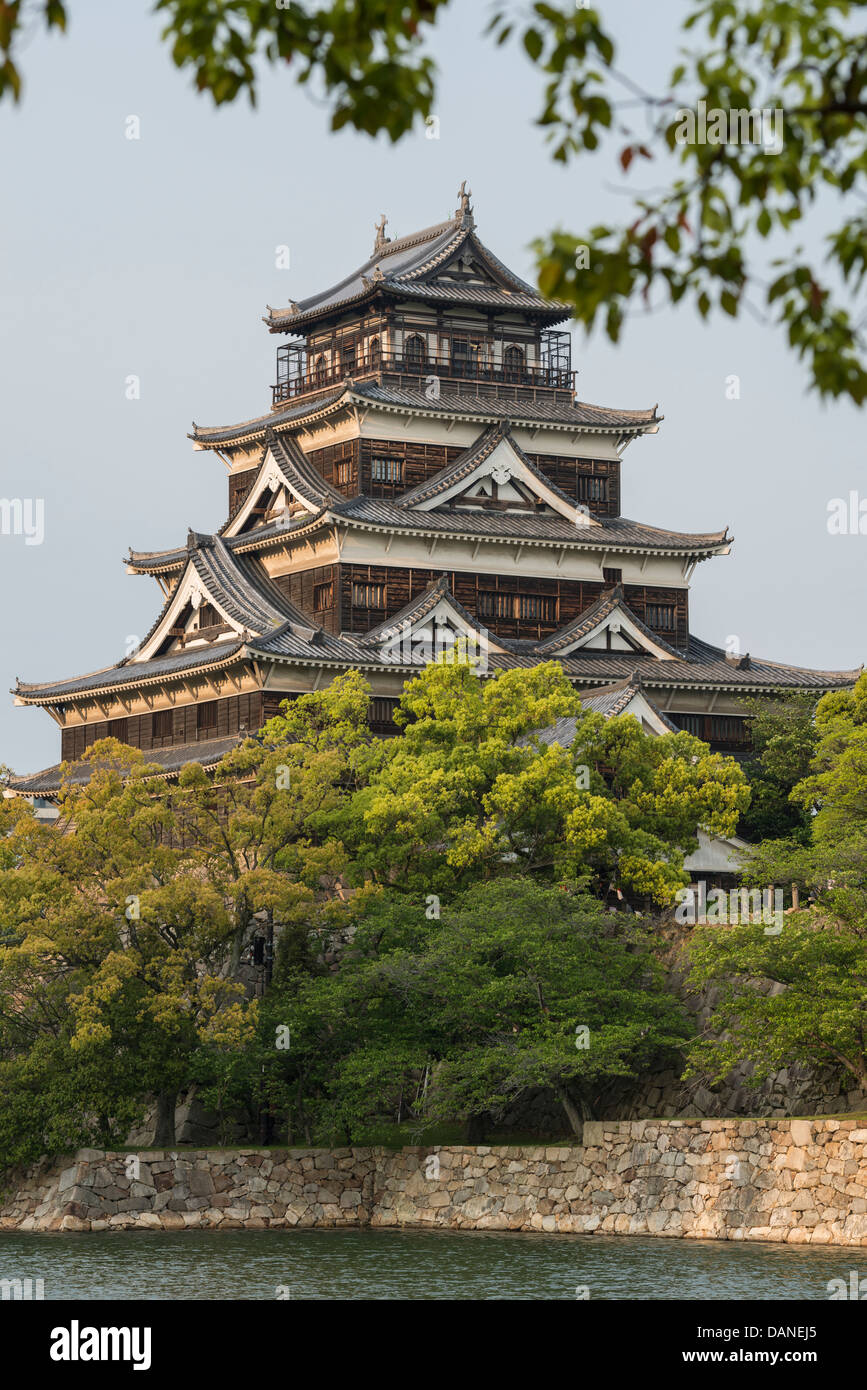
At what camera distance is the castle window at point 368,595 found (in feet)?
155

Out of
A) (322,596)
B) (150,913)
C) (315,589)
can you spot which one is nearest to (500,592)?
(322,596)

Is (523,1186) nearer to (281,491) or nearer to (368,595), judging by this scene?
(368,595)

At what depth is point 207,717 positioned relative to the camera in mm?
46406

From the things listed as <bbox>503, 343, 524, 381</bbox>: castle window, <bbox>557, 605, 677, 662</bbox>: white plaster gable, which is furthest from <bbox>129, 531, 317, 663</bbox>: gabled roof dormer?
<bbox>503, 343, 524, 381</bbox>: castle window

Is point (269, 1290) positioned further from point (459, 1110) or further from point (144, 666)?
point (144, 666)

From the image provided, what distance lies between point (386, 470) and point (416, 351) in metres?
3.87

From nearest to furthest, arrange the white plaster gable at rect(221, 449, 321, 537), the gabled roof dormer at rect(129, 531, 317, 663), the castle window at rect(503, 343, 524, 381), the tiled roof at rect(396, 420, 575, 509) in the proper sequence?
the gabled roof dormer at rect(129, 531, 317, 663) < the tiled roof at rect(396, 420, 575, 509) < the white plaster gable at rect(221, 449, 321, 537) < the castle window at rect(503, 343, 524, 381)

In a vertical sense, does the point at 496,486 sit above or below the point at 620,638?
above

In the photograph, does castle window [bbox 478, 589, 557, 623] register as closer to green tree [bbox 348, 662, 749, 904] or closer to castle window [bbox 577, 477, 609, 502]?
castle window [bbox 577, 477, 609, 502]

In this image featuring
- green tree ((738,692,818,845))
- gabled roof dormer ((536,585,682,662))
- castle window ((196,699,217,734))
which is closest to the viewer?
green tree ((738,692,818,845))

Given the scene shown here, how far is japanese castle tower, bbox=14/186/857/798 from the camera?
152 feet

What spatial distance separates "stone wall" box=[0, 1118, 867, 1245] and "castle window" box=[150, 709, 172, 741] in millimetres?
15729

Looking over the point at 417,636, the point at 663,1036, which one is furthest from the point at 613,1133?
the point at 417,636
